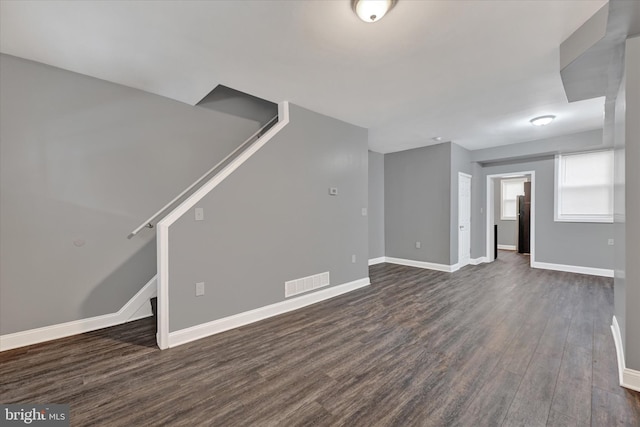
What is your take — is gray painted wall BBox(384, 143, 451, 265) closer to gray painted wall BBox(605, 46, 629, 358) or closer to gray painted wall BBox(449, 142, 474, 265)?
gray painted wall BBox(449, 142, 474, 265)

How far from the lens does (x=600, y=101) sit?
3.51m

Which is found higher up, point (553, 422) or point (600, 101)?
point (600, 101)

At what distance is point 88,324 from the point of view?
2902mm

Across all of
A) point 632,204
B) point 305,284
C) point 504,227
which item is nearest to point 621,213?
point 632,204

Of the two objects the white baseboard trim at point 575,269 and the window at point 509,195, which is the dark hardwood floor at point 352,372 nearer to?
the white baseboard trim at point 575,269

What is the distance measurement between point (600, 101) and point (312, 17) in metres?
4.13

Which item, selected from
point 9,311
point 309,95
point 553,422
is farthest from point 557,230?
point 9,311

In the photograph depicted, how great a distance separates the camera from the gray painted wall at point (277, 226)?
2.72 meters

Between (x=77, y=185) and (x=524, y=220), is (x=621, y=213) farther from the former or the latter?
(x=524, y=220)

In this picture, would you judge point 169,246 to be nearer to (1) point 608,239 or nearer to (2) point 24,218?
(2) point 24,218

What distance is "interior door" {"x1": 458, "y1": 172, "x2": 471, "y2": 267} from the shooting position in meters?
5.80

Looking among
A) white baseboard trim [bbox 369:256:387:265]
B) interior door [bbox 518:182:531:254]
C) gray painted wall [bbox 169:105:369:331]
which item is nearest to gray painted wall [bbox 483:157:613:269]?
interior door [bbox 518:182:531:254]

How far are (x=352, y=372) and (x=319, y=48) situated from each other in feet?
9.19

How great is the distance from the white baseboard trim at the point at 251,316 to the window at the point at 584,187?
16.3 feet
